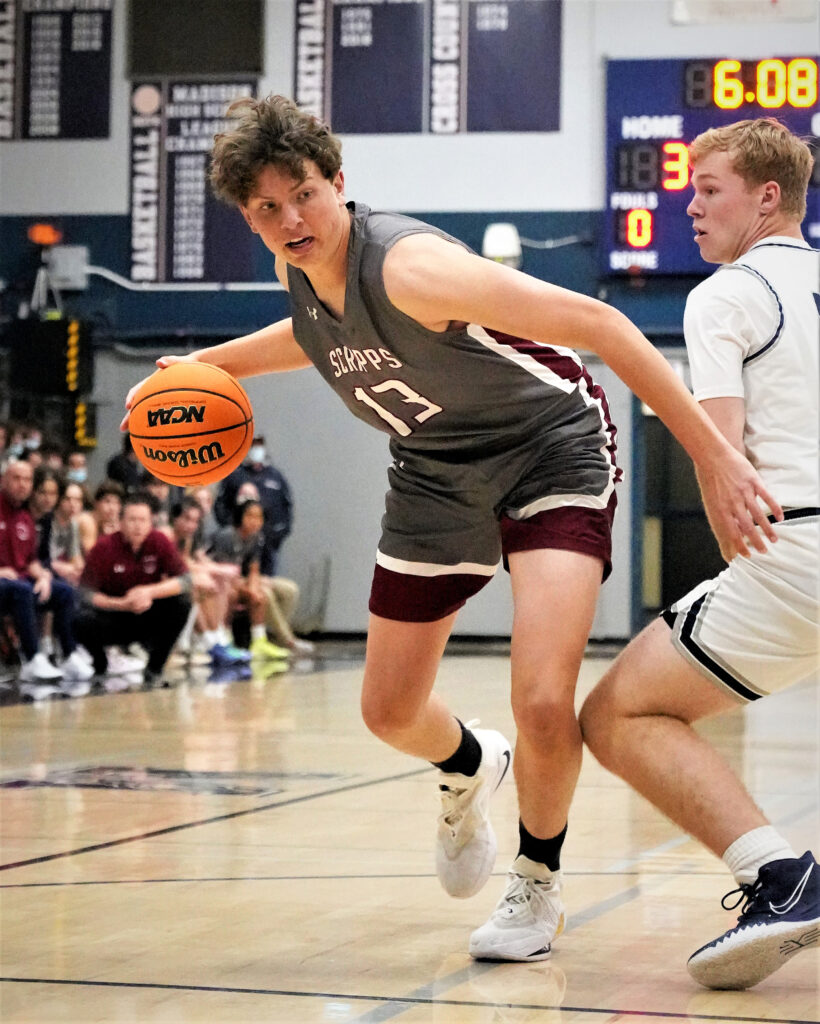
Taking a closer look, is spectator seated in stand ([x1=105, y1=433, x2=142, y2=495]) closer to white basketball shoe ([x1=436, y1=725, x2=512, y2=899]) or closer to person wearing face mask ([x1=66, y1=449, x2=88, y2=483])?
person wearing face mask ([x1=66, y1=449, x2=88, y2=483])

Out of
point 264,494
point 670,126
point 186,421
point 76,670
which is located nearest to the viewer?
point 186,421

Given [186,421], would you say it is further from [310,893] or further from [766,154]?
[766,154]

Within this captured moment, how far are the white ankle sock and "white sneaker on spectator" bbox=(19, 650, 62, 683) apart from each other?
24.6ft

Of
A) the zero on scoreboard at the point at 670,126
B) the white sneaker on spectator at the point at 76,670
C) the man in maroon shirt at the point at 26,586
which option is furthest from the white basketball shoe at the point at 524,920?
the zero on scoreboard at the point at 670,126

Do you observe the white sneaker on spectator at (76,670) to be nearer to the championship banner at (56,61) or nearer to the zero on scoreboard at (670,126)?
the zero on scoreboard at (670,126)

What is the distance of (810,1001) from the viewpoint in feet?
8.89

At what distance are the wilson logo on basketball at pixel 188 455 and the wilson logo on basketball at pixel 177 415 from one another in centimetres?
6

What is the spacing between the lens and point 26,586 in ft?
31.7

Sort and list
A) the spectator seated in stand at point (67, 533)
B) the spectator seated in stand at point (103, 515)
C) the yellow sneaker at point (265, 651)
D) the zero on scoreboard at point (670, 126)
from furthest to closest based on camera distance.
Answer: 1. the zero on scoreboard at point (670, 126)
2. the yellow sneaker at point (265, 651)
3. the spectator seated in stand at point (103, 515)
4. the spectator seated in stand at point (67, 533)

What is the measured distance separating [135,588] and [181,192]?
5.74 meters

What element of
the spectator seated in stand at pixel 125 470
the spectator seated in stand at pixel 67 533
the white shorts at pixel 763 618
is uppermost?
the white shorts at pixel 763 618

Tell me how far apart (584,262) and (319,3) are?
3.46m

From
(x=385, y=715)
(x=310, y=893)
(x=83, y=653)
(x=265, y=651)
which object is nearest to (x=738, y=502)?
(x=385, y=715)

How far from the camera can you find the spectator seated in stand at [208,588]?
38.3 ft
